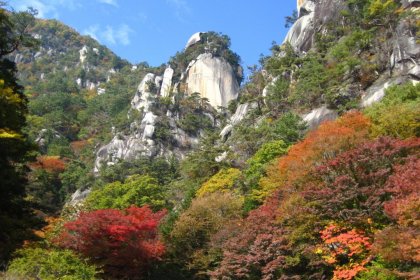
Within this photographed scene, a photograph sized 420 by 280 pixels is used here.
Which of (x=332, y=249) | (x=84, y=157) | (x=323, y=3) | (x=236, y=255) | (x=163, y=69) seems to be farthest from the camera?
(x=163, y=69)

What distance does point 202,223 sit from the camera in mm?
23422

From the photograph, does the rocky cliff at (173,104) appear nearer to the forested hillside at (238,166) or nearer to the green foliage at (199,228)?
the forested hillside at (238,166)

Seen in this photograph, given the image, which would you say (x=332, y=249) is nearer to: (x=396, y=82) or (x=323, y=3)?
(x=396, y=82)

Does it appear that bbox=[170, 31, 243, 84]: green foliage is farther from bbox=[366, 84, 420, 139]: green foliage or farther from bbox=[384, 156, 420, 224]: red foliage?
bbox=[384, 156, 420, 224]: red foliage

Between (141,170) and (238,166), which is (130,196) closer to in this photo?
(238,166)

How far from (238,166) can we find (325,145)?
59.3 ft

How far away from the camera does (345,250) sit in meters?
15.5

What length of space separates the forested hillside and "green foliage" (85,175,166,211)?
0.40 feet

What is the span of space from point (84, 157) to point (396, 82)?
48.1 metres

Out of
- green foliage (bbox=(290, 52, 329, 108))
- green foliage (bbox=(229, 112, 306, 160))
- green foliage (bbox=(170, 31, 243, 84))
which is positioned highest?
green foliage (bbox=(170, 31, 243, 84))

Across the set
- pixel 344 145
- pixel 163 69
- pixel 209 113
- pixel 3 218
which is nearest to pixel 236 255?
pixel 344 145

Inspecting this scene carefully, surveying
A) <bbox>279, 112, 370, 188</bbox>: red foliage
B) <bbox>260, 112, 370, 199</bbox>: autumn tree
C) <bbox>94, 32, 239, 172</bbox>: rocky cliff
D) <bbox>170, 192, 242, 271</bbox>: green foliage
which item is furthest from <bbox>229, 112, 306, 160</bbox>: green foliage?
<bbox>94, 32, 239, 172</bbox>: rocky cliff

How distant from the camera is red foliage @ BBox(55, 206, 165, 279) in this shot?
21.8m

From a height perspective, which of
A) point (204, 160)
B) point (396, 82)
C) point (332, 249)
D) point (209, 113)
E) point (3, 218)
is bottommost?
point (332, 249)
